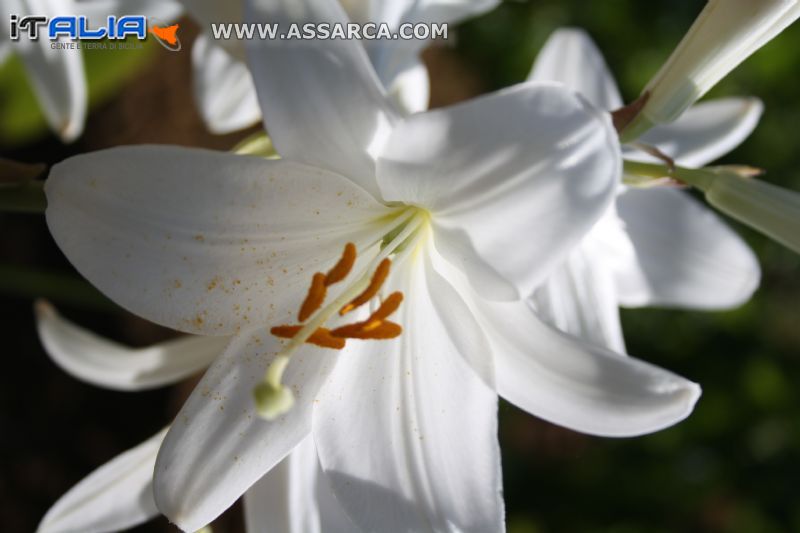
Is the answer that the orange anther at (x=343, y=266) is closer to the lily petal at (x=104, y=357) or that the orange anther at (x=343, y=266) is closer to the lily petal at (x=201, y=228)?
the lily petal at (x=201, y=228)

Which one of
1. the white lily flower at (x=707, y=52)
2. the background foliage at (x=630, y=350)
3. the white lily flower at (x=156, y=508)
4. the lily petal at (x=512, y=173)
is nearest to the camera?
the lily petal at (x=512, y=173)

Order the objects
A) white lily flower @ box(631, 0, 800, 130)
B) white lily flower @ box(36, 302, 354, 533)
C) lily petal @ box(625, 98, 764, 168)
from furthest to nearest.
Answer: lily petal @ box(625, 98, 764, 168), white lily flower @ box(36, 302, 354, 533), white lily flower @ box(631, 0, 800, 130)

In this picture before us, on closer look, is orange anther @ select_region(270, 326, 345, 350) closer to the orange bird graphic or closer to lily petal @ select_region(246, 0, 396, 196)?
lily petal @ select_region(246, 0, 396, 196)

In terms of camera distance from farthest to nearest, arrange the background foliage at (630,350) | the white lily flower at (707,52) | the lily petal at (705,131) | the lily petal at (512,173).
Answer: the background foliage at (630,350)
the lily petal at (705,131)
the white lily flower at (707,52)
the lily petal at (512,173)

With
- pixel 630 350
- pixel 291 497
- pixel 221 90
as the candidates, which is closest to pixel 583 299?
pixel 291 497

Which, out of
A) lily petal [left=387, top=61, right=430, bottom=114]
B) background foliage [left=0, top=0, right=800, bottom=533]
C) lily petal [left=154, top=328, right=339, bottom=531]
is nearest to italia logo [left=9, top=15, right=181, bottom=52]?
lily petal [left=387, top=61, right=430, bottom=114]

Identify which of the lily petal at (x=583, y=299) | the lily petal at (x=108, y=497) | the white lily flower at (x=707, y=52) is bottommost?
the lily petal at (x=108, y=497)

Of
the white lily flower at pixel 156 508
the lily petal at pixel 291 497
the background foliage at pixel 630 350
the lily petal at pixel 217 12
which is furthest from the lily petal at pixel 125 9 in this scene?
the background foliage at pixel 630 350

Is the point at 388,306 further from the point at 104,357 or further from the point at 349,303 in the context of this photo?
the point at 104,357
